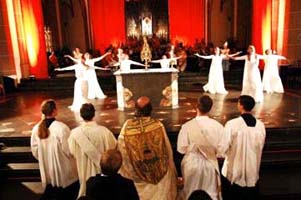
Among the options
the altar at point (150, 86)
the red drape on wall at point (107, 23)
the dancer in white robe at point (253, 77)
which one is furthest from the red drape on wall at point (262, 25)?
the red drape on wall at point (107, 23)

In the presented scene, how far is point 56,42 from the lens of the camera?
63.1 ft

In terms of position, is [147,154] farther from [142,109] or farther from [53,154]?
[53,154]

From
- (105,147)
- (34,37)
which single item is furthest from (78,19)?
(105,147)

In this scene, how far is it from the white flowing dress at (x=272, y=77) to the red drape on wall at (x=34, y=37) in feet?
31.4

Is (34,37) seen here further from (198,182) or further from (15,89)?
(198,182)

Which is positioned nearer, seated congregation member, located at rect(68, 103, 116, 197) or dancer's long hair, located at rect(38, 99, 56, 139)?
seated congregation member, located at rect(68, 103, 116, 197)

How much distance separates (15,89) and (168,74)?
24.5 feet

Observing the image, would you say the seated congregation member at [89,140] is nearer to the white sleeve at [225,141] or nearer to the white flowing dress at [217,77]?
the white sleeve at [225,141]

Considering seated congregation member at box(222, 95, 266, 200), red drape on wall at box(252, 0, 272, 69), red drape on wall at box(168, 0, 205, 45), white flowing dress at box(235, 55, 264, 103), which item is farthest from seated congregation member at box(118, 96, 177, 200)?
red drape on wall at box(168, 0, 205, 45)

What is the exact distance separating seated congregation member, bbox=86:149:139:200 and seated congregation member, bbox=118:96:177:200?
42.8 inches

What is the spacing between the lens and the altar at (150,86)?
8.55m

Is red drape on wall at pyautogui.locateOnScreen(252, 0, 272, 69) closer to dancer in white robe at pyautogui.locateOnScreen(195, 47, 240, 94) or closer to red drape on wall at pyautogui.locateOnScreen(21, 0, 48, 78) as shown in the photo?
dancer in white robe at pyautogui.locateOnScreen(195, 47, 240, 94)

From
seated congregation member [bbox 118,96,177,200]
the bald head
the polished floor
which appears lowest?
the polished floor

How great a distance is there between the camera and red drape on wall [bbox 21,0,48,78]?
13828 millimetres
